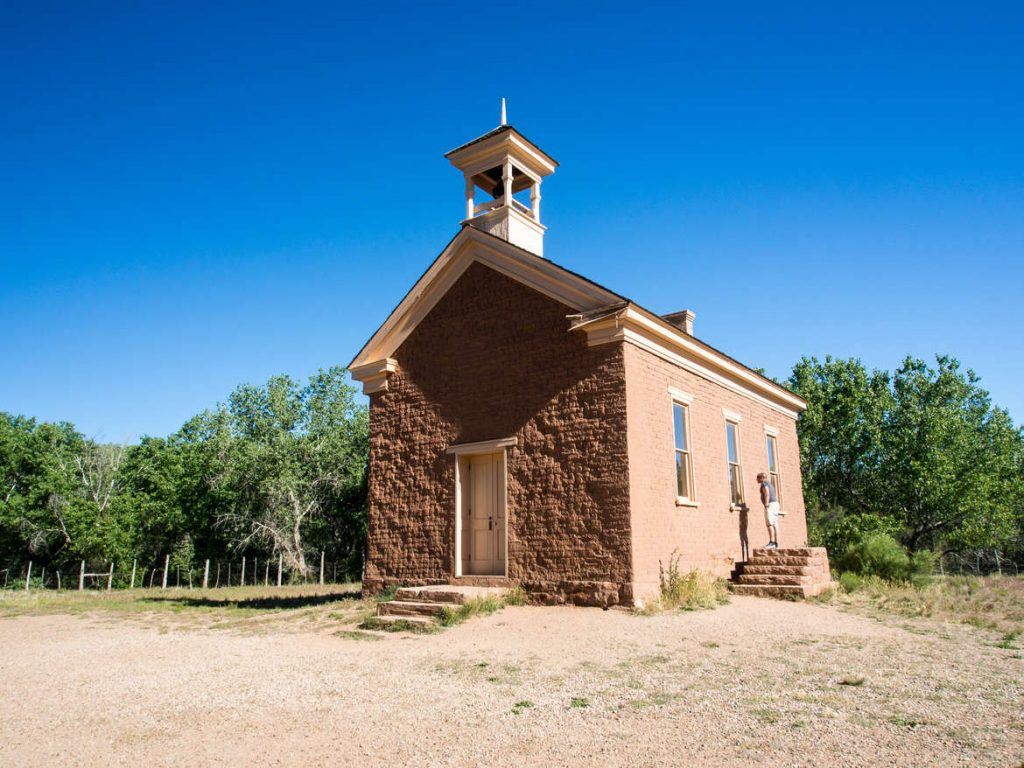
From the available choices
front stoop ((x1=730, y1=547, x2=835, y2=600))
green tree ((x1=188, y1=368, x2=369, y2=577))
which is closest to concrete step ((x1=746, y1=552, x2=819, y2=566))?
front stoop ((x1=730, y1=547, x2=835, y2=600))

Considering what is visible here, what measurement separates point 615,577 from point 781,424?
11.1 meters

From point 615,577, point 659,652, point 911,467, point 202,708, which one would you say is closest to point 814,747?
point 659,652

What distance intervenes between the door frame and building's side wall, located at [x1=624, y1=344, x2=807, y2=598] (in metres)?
2.65

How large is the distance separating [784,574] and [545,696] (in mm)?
9433

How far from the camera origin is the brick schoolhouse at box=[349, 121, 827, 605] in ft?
42.9

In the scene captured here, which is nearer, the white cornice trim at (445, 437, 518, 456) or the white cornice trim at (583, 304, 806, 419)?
the white cornice trim at (583, 304, 806, 419)

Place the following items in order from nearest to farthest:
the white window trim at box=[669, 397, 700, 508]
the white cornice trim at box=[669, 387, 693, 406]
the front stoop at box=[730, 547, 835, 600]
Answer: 1. the front stoop at box=[730, 547, 835, 600]
2. the white window trim at box=[669, 397, 700, 508]
3. the white cornice trim at box=[669, 387, 693, 406]

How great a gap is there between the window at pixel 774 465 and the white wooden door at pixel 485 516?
9.04 m

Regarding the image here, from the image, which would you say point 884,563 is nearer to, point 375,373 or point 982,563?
point 375,373

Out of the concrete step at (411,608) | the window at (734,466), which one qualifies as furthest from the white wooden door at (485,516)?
the window at (734,466)

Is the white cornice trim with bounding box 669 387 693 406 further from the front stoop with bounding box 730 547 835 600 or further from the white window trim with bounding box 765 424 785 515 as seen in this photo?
the white window trim with bounding box 765 424 785 515

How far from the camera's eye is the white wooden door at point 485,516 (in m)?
14.5

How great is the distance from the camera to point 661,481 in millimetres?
13867

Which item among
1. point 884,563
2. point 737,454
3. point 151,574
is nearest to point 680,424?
point 737,454
